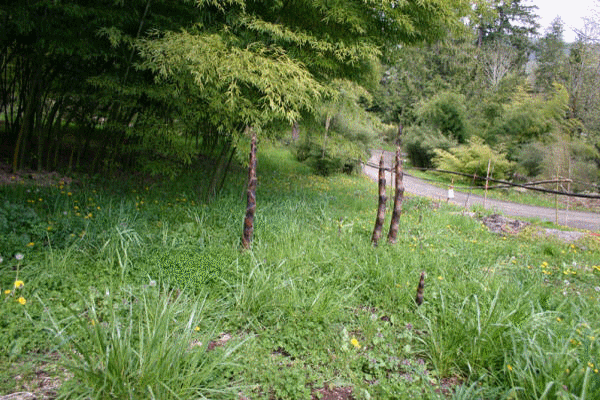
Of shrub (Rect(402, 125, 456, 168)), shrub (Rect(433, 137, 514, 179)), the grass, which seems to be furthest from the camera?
shrub (Rect(402, 125, 456, 168))

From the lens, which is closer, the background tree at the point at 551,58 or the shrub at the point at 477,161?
the shrub at the point at 477,161

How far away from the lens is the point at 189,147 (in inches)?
185

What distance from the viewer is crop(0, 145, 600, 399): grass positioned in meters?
1.70

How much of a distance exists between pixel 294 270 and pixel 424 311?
993 millimetres

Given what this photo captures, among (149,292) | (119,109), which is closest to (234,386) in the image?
(149,292)

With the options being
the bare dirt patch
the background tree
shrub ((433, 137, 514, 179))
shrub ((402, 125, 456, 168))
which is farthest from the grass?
the background tree

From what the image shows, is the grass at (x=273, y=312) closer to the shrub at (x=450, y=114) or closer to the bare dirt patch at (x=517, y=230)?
the bare dirt patch at (x=517, y=230)

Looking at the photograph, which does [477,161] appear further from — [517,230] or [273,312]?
[273,312]

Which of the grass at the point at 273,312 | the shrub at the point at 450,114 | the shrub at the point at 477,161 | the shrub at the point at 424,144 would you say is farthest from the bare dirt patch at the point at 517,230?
the shrub at the point at 450,114

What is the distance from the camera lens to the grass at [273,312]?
1702 millimetres

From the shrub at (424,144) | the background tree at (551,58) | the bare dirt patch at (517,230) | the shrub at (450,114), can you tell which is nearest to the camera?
the bare dirt patch at (517,230)

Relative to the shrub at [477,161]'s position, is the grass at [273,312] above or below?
below

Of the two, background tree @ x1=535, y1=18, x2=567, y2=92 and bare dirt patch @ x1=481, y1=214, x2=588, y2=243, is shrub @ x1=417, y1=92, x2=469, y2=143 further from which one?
bare dirt patch @ x1=481, y1=214, x2=588, y2=243

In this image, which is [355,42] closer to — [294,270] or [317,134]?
[317,134]
